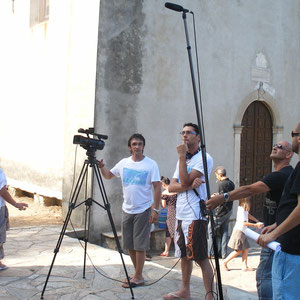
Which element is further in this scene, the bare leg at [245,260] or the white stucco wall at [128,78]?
Answer: the white stucco wall at [128,78]

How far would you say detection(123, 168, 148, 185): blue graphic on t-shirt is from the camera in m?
4.43

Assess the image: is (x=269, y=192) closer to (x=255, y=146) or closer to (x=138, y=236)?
(x=138, y=236)

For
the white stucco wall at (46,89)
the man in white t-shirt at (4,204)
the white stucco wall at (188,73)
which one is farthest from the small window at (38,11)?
the man in white t-shirt at (4,204)

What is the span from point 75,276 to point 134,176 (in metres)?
1.41

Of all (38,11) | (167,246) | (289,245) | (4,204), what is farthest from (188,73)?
(289,245)

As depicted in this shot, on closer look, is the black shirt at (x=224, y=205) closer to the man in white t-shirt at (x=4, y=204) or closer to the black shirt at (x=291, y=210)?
the man in white t-shirt at (x=4, y=204)

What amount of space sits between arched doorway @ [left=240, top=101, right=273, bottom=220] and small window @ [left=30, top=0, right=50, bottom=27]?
18.2 feet

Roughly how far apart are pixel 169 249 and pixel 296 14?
8.17 metres

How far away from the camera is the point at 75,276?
4758 millimetres

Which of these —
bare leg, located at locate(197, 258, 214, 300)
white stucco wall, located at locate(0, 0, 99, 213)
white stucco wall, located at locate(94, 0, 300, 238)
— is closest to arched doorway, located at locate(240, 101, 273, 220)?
white stucco wall, located at locate(94, 0, 300, 238)

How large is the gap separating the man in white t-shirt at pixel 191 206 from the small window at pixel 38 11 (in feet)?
22.9

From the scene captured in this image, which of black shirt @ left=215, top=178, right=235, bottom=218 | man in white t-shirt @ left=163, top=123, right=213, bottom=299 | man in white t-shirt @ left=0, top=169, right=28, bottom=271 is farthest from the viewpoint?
black shirt @ left=215, top=178, right=235, bottom=218

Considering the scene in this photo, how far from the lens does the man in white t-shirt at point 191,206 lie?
3.77 metres

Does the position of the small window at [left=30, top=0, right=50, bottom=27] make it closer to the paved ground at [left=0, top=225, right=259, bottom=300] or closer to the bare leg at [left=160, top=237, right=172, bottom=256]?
the paved ground at [left=0, top=225, right=259, bottom=300]
